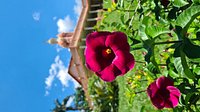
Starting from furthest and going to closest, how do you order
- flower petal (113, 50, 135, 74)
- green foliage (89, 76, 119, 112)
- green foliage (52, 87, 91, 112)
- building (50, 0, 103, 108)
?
green foliage (52, 87, 91, 112), building (50, 0, 103, 108), green foliage (89, 76, 119, 112), flower petal (113, 50, 135, 74)

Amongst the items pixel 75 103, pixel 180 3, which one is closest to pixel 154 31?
pixel 180 3

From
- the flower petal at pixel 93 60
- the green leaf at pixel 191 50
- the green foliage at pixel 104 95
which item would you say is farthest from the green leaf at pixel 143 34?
the green foliage at pixel 104 95

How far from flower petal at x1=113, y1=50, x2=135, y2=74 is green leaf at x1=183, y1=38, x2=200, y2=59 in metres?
0.33

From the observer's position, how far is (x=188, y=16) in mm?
1676

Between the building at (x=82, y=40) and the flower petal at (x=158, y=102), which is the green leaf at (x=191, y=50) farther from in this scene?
the building at (x=82, y=40)

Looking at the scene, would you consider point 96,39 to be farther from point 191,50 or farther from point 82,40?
point 82,40

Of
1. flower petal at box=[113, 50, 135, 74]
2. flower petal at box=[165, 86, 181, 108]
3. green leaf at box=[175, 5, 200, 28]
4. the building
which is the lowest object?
flower petal at box=[165, 86, 181, 108]

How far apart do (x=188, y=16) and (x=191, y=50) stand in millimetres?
147

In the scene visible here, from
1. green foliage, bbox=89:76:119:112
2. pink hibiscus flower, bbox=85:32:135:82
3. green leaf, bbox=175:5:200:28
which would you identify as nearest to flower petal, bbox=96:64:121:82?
pink hibiscus flower, bbox=85:32:135:82

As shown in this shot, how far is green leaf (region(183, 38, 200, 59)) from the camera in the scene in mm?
1644

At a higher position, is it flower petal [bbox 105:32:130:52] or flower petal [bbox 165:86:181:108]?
flower petal [bbox 105:32:130:52]

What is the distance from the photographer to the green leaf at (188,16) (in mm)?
1638

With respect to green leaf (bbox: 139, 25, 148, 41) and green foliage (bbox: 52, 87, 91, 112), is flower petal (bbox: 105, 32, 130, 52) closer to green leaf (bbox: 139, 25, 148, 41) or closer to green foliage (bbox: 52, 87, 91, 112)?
green leaf (bbox: 139, 25, 148, 41)

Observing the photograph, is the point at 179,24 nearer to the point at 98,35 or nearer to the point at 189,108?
the point at 98,35
